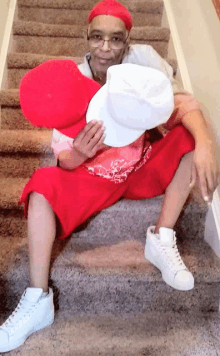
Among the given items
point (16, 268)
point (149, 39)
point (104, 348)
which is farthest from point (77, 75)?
point (149, 39)

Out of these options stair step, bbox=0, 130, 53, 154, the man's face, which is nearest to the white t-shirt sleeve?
the man's face

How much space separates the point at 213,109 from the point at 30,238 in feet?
2.48

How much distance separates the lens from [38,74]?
69cm

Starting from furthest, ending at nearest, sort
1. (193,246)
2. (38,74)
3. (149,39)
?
1. (149,39)
2. (193,246)
3. (38,74)

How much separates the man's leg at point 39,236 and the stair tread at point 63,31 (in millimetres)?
1258

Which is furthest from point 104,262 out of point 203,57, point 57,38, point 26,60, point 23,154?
point 57,38

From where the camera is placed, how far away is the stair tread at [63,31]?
1.81 metres

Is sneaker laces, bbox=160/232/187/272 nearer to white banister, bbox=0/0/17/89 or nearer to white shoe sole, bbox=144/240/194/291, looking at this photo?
white shoe sole, bbox=144/240/194/291

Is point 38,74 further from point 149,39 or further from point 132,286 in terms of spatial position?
point 149,39

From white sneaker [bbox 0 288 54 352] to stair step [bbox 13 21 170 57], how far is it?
1.38 meters

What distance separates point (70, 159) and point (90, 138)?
12 centimetres

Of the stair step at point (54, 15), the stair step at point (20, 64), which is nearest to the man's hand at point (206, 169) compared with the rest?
the stair step at point (20, 64)

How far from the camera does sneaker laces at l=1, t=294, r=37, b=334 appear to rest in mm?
844

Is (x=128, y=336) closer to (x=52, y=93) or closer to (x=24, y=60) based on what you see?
(x=52, y=93)
